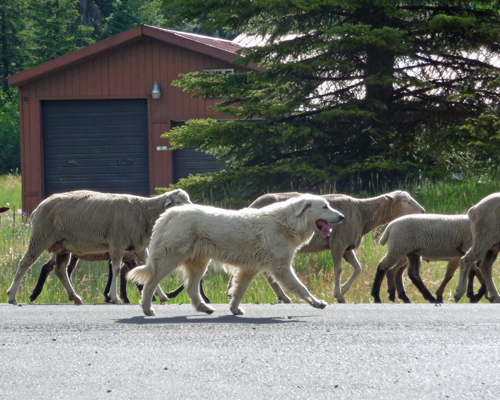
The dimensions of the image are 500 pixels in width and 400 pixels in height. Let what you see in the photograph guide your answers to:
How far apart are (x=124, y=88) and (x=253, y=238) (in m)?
16.9

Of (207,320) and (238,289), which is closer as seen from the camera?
(207,320)

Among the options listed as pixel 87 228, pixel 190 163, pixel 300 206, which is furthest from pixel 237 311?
pixel 190 163

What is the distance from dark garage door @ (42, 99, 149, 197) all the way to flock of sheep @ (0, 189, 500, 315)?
38.8 ft

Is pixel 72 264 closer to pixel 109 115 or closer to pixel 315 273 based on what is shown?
pixel 315 273

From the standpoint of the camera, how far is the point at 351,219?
12344 millimetres

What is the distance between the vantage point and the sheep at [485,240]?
10594mm

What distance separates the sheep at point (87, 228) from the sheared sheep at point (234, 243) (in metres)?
2.72

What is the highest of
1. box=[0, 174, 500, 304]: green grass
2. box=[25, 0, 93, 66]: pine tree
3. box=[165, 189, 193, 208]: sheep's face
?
box=[25, 0, 93, 66]: pine tree

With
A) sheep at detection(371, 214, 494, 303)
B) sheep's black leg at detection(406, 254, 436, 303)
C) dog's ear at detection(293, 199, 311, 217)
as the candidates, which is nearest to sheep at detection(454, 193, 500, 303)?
sheep's black leg at detection(406, 254, 436, 303)

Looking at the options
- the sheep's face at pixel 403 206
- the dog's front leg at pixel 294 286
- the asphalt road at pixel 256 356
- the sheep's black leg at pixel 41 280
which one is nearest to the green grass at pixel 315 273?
the sheep's black leg at pixel 41 280

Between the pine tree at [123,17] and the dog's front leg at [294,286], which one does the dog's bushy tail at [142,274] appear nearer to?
the dog's front leg at [294,286]

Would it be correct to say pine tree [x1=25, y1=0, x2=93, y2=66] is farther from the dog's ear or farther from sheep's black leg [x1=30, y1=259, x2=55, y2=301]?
the dog's ear

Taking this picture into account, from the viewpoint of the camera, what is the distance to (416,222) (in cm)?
1139

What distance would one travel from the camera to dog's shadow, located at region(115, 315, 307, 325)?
7.63 meters
